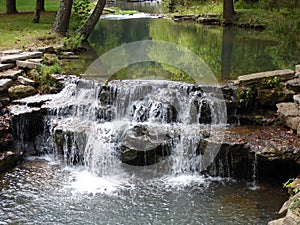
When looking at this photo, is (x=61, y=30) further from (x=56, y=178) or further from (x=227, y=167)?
(x=227, y=167)

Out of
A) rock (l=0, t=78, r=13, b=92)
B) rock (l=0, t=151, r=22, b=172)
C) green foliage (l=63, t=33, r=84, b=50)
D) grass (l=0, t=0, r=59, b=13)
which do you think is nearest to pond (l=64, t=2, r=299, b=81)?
green foliage (l=63, t=33, r=84, b=50)

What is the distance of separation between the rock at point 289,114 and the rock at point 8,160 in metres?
5.19

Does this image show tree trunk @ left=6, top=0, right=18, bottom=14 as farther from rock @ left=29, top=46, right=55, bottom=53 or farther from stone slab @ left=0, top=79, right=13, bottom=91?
stone slab @ left=0, top=79, right=13, bottom=91

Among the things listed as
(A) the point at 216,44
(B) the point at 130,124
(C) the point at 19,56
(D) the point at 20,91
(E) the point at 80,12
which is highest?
(E) the point at 80,12

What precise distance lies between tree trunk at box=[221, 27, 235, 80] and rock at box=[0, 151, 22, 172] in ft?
16.9

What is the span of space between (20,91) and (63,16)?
6.12m

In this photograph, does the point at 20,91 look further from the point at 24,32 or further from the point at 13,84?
the point at 24,32

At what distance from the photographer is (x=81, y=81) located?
375 inches

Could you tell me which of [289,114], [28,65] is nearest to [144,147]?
[289,114]

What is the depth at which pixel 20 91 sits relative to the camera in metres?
9.16

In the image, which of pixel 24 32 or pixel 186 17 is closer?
pixel 24 32

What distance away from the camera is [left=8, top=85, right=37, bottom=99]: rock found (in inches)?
358

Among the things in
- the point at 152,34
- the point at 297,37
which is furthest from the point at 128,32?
the point at 297,37

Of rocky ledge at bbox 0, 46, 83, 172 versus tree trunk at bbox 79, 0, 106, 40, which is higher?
tree trunk at bbox 79, 0, 106, 40
